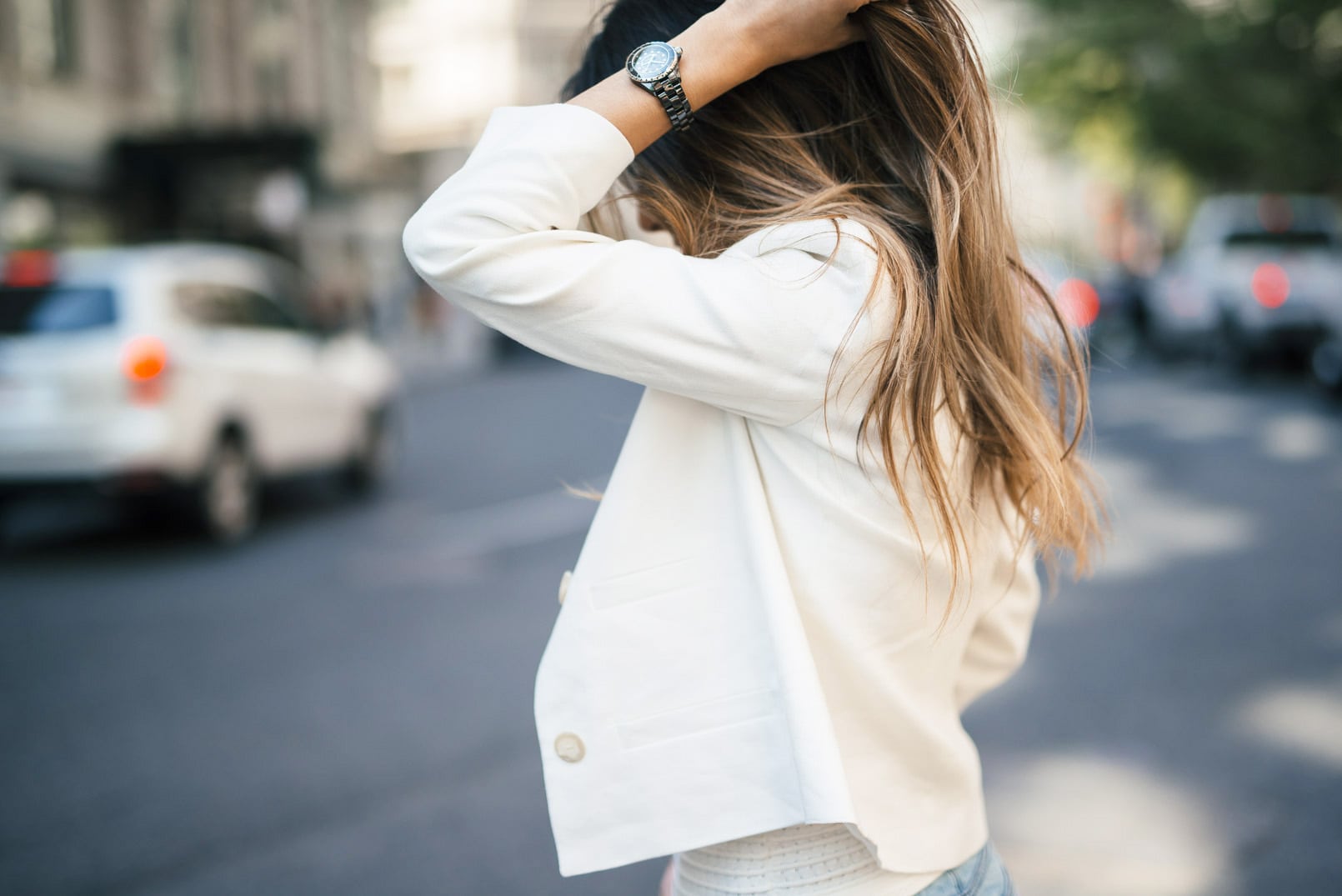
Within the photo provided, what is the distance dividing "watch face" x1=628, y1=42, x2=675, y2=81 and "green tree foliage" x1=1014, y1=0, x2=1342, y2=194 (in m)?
21.0

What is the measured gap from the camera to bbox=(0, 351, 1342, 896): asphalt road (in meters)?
3.41

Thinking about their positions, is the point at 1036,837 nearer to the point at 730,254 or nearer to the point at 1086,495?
the point at 1086,495

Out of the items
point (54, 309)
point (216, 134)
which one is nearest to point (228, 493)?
point (54, 309)

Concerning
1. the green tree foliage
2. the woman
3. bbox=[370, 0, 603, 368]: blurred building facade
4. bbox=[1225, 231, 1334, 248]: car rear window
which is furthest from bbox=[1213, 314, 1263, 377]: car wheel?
bbox=[370, 0, 603, 368]: blurred building facade

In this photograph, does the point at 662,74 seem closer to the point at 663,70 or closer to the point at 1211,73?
the point at 663,70

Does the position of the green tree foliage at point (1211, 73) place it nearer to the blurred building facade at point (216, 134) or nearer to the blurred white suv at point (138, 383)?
the blurred building facade at point (216, 134)

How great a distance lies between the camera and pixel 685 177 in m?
1.38

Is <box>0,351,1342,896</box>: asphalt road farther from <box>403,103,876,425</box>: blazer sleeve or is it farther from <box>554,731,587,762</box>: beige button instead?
<box>403,103,876,425</box>: blazer sleeve

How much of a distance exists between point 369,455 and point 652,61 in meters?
9.15

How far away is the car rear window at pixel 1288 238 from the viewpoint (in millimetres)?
14930

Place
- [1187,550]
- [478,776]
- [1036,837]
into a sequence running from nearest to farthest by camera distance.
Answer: [1036,837], [478,776], [1187,550]

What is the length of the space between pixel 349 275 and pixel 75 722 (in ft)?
106

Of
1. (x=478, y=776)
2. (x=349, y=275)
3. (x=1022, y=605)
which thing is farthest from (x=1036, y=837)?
(x=349, y=275)

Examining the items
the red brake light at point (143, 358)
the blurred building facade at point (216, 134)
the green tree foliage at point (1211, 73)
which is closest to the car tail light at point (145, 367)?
the red brake light at point (143, 358)
